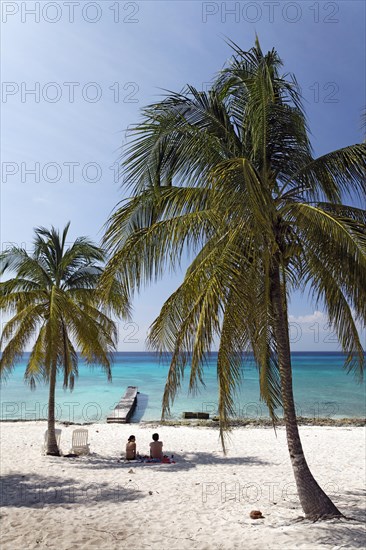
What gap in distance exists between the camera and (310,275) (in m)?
7.71

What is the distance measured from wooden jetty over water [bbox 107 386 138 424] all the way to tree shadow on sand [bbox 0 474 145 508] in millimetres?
12607

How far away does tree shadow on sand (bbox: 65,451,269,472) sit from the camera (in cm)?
1185

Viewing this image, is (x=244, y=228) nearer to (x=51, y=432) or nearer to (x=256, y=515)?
(x=256, y=515)

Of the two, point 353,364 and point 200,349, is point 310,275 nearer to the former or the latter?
point 353,364

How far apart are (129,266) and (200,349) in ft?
7.26

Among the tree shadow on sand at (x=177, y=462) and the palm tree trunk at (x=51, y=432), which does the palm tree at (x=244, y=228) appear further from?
the palm tree trunk at (x=51, y=432)

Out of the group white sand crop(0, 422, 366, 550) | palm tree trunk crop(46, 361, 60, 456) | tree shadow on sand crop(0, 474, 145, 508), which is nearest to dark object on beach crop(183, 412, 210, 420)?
white sand crop(0, 422, 366, 550)

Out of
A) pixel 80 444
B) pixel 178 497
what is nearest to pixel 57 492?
pixel 178 497

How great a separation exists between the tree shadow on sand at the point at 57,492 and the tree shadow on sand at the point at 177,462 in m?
1.87

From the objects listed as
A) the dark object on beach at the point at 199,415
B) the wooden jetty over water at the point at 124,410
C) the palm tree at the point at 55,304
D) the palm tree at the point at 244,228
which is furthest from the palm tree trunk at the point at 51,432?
the dark object on beach at the point at 199,415

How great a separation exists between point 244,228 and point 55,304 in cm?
613

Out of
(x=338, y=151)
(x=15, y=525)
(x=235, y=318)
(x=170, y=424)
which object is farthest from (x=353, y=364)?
(x=170, y=424)

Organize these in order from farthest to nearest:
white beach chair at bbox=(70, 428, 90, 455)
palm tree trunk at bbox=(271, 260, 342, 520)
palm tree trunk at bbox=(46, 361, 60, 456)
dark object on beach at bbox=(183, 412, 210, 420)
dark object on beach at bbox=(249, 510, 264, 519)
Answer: dark object on beach at bbox=(183, 412, 210, 420) < white beach chair at bbox=(70, 428, 90, 455) < palm tree trunk at bbox=(46, 361, 60, 456) < dark object on beach at bbox=(249, 510, 264, 519) < palm tree trunk at bbox=(271, 260, 342, 520)

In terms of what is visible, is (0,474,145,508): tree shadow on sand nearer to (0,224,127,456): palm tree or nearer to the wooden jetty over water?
(0,224,127,456): palm tree
